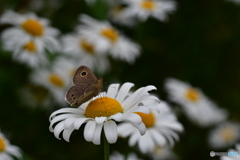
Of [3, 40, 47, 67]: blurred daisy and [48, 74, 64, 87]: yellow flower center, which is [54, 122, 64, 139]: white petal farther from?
[48, 74, 64, 87]: yellow flower center

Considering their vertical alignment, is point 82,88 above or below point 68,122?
above

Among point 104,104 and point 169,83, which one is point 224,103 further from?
point 104,104

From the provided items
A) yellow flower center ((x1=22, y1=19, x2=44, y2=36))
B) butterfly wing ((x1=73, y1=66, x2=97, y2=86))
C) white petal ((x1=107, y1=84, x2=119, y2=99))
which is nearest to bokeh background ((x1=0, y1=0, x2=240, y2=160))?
yellow flower center ((x1=22, y1=19, x2=44, y2=36))

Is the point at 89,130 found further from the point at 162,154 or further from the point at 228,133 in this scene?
the point at 228,133

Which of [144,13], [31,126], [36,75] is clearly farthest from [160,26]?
[31,126]

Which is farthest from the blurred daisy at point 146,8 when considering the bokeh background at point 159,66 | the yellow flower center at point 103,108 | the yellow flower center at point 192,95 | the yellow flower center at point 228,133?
the yellow flower center at point 103,108

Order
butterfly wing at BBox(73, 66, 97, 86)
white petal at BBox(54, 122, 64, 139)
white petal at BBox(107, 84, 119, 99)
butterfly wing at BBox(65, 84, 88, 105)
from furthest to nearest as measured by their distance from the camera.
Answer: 1. white petal at BBox(107, 84, 119, 99)
2. butterfly wing at BBox(73, 66, 97, 86)
3. butterfly wing at BBox(65, 84, 88, 105)
4. white petal at BBox(54, 122, 64, 139)

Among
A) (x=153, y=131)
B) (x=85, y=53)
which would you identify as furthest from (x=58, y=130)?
(x=85, y=53)
